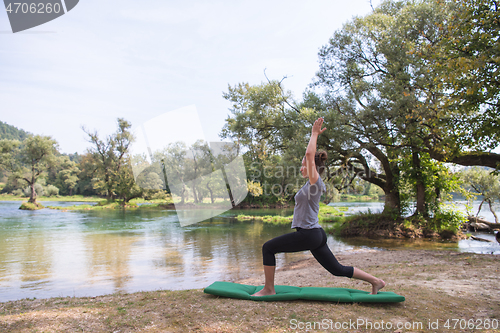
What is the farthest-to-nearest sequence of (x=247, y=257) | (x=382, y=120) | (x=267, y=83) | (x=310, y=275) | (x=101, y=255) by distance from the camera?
(x=267, y=83) < (x=382, y=120) < (x=101, y=255) < (x=247, y=257) < (x=310, y=275)

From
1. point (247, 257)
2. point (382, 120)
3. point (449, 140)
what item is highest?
point (382, 120)

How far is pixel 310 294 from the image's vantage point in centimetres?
398

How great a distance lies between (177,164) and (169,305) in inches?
1607

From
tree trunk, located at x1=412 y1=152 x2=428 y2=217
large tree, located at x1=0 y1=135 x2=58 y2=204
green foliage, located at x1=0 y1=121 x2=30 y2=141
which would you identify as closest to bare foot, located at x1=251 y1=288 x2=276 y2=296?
tree trunk, located at x1=412 y1=152 x2=428 y2=217

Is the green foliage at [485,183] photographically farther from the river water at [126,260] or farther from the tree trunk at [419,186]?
the river water at [126,260]

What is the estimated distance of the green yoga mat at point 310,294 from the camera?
3797mm

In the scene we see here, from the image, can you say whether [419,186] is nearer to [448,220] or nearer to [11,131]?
[448,220]

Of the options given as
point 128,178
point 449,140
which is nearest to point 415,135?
point 449,140

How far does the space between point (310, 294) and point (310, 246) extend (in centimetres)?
75

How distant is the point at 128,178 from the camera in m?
47.8

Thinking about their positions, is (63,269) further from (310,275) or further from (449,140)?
(449,140)

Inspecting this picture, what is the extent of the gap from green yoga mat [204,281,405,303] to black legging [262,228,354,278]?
35 cm

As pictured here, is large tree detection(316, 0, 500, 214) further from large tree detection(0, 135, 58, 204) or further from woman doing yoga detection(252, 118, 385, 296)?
large tree detection(0, 135, 58, 204)

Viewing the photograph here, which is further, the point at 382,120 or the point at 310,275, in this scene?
the point at 382,120
